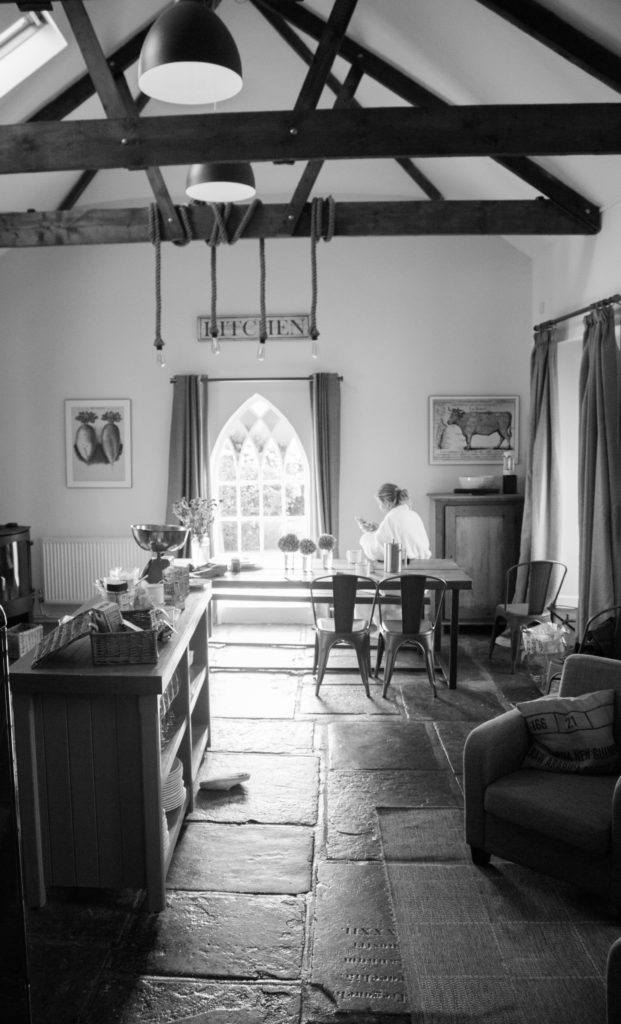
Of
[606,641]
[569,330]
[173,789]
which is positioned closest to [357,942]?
[173,789]

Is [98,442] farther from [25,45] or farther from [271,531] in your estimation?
[25,45]

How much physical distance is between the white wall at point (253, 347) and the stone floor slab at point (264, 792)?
385cm

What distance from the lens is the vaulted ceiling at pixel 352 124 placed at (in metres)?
4.69

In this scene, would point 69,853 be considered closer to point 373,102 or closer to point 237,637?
point 237,637

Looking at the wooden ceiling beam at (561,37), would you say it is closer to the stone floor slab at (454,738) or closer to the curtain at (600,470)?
the curtain at (600,470)

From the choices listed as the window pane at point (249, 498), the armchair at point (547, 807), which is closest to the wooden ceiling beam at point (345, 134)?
the armchair at point (547, 807)

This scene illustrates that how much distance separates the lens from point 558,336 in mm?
7328

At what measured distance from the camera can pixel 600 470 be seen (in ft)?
18.9

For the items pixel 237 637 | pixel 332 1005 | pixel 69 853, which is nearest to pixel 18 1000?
pixel 332 1005

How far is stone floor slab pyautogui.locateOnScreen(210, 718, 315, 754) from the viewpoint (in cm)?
514

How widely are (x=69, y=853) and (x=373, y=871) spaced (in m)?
1.39

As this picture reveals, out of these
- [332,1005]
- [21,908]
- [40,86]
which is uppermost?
[40,86]

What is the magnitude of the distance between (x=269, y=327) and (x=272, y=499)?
1.85 meters

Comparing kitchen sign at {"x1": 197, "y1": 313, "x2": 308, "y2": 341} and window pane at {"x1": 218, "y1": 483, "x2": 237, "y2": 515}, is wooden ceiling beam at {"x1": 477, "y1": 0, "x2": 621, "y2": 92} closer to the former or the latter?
kitchen sign at {"x1": 197, "y1": 313, "x2": 308, "y2": 341}
